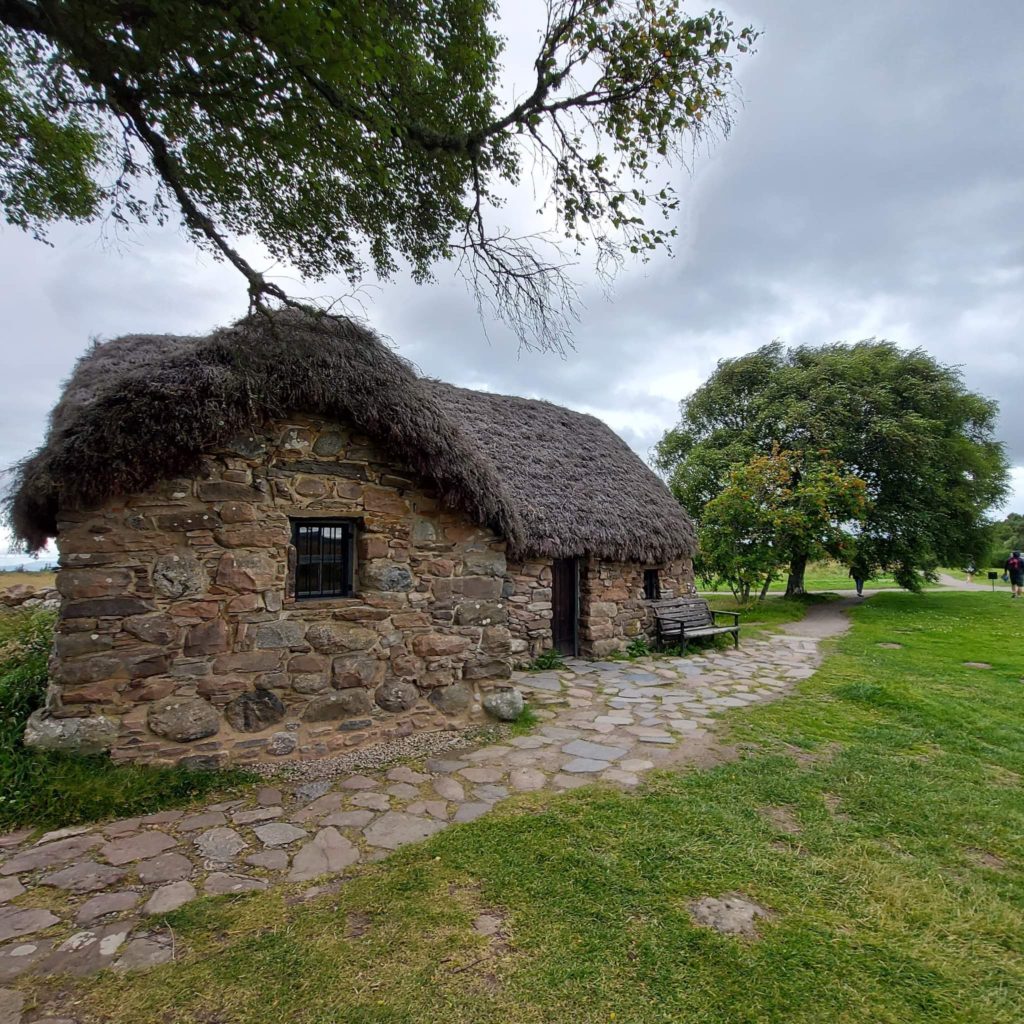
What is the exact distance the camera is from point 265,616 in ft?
15.1

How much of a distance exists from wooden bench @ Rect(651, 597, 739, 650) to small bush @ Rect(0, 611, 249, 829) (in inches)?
306

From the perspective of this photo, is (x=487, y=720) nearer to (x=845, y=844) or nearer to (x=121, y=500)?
(x=845, y=844)

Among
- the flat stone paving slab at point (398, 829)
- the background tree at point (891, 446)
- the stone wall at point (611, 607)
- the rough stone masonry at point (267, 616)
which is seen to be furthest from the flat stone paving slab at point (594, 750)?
the background tree at point (891, 446)

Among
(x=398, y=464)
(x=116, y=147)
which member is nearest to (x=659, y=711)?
(x=398, y=464)

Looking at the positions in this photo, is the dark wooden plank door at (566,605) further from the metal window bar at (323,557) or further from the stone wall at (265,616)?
the metal window bar at (323,557)

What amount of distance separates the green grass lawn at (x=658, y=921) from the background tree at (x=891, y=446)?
13704 mm

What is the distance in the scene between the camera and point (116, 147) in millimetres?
4570

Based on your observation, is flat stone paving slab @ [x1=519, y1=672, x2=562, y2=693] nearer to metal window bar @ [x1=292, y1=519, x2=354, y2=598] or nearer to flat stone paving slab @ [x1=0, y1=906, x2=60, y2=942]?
metal window bar @ [x1=292, y1=519, x2=354, y2=598]

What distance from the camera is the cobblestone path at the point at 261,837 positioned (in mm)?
2658

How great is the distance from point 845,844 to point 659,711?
2963 millimetres

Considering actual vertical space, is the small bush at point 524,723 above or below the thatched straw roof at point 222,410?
below

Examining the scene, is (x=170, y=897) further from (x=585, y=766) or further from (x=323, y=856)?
(x=585, y=766)

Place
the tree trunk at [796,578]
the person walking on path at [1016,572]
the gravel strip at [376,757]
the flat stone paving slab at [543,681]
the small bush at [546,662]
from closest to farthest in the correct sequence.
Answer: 1. the gravel strip at [376,757]
2. the flat stone paving slab at [543,681]
3. the small bush at [546,662]
4. the tree trunk at [796,578]
5. the person walking on path at [1016,572]

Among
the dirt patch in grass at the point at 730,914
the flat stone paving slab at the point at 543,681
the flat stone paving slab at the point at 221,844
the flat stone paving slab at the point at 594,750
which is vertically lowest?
the flat stone paving slab at the point at 543,681
